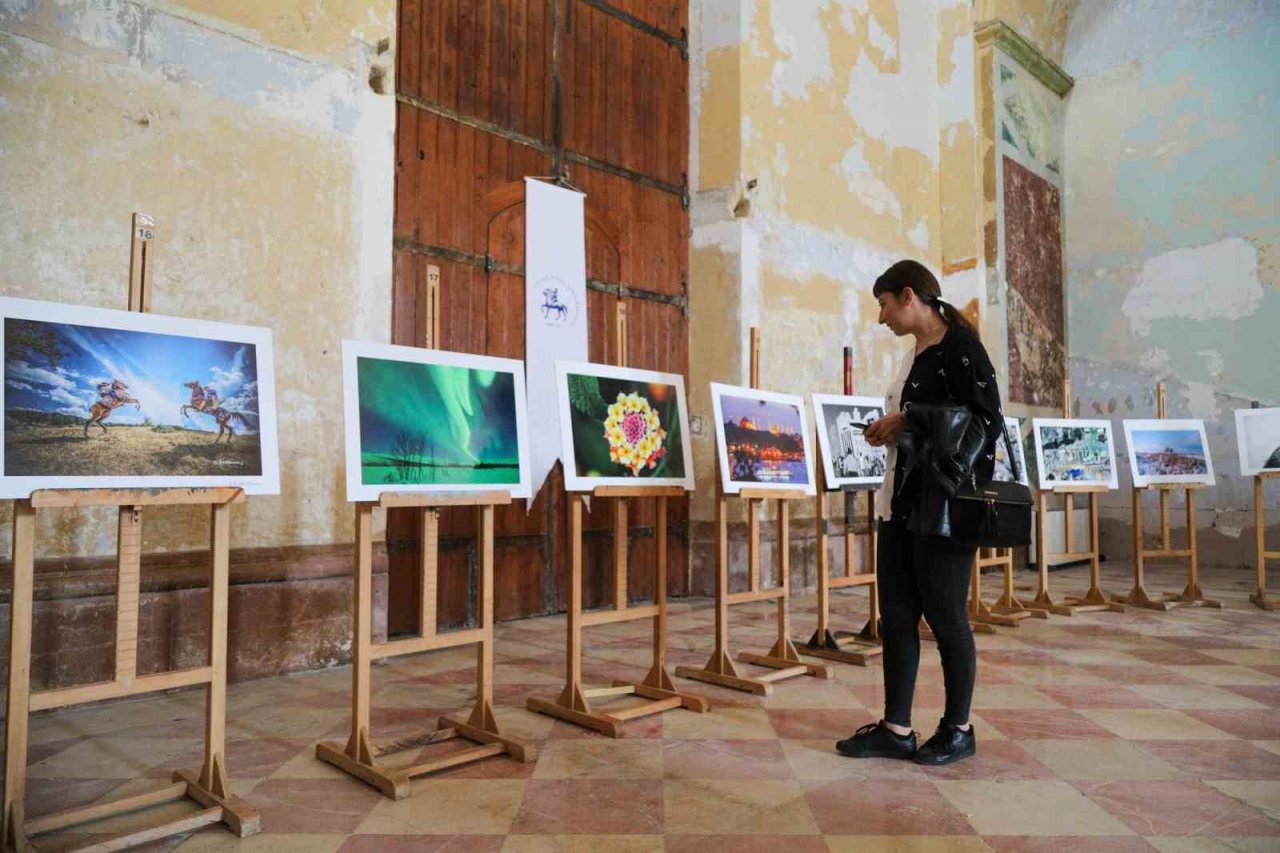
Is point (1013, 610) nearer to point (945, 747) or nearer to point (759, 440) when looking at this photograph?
point (759, 440)

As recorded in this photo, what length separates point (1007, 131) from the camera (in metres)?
8.77

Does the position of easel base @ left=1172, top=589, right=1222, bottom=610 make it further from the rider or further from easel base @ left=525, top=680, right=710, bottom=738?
the rider

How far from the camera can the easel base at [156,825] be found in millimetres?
2225

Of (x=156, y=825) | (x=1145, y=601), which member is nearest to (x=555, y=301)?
(x=156, y=825)

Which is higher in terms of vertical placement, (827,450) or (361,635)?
(827,450)

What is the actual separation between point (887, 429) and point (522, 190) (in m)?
3.43

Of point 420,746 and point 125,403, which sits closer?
point 125,403

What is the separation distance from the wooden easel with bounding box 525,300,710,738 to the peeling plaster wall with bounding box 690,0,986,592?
2.83 meters

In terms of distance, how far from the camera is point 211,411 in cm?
263

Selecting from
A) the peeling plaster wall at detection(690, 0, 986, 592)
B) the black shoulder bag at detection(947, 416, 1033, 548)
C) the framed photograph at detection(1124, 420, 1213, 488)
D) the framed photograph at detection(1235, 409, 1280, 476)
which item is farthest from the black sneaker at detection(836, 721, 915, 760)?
the framed photograph at detection(1235, 409, 1280, 476)

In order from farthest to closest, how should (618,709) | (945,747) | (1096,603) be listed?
(1096,603)
(618,709)
(945,747)

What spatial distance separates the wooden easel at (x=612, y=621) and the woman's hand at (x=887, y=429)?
1.01m

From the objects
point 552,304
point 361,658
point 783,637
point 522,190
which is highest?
point 522,190

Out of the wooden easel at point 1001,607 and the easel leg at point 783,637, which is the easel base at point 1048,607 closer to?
the wooden easel at point 1001,607
